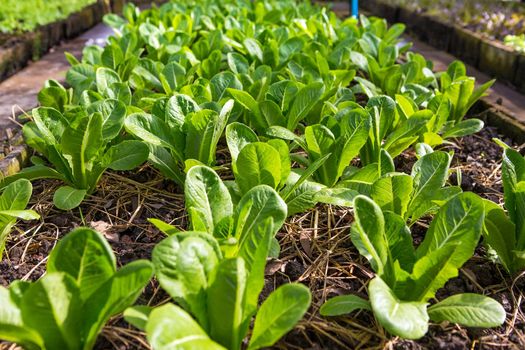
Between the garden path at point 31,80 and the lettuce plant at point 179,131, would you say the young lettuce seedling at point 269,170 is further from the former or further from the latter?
the garden path at point 31,80

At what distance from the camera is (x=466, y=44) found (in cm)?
421

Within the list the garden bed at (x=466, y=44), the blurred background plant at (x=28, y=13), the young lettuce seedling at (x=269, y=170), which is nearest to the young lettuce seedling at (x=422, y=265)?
the young lettuce seedling at (x=269, y=170)

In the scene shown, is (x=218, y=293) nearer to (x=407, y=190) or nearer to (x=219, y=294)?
(x=219, y=294)

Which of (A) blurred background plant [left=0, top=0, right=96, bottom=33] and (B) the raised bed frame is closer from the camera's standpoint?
(B) the raised bed frame

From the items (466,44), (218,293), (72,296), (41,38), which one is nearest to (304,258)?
(218,293)

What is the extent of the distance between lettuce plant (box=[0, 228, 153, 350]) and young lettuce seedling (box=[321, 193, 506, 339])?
0.50m

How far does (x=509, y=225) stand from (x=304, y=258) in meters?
0.59

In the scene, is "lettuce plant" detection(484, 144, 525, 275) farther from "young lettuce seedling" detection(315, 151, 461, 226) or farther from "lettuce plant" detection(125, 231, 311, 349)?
"lettuce plant" detection(125, 231, 311, 349)

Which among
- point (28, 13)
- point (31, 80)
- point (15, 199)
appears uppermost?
point (15, 199)

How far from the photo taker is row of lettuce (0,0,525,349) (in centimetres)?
108

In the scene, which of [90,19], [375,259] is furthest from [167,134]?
[90,19]

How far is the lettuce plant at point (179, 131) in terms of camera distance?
1.72m

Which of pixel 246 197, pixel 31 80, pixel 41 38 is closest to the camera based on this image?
pixel 246 197

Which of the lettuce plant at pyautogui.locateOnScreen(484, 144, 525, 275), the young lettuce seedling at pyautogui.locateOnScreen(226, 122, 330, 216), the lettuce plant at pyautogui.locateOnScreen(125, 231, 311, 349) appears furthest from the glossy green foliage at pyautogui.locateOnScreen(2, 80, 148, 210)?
the lettuce plant at pyautogui.locateOnScreen(484, 144, 525, 275)
